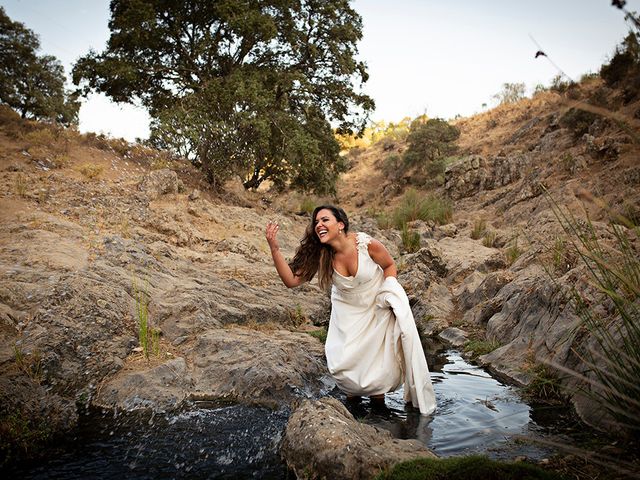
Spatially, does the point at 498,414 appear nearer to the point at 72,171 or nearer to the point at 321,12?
the point at 72,171

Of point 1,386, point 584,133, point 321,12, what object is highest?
point 321,12

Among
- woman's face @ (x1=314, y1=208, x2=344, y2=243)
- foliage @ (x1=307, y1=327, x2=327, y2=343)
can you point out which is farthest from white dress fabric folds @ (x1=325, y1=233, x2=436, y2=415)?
foliage @ (x1=307, y1=327, x2=327, y2=343)

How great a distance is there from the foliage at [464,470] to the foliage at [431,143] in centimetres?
2412

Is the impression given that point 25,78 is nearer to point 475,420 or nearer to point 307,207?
point 307,207

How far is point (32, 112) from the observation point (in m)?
20.6

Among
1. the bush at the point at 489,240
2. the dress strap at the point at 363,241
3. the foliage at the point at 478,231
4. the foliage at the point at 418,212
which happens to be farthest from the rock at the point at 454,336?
the foliage at the point at 418,212

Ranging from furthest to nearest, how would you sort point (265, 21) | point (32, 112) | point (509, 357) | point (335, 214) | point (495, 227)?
1. point (32, 112)
2. point (495, 227)
3. point (265, 21)
4. point (509, 357)
5. point (335, 214)

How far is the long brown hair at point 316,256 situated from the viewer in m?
4.52

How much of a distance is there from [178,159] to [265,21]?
5.21 m

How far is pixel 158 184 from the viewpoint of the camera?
33.1 ft

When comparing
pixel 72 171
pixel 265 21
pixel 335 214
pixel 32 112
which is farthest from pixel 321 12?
pixel 32 112

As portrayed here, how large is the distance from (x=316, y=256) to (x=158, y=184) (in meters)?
6.74

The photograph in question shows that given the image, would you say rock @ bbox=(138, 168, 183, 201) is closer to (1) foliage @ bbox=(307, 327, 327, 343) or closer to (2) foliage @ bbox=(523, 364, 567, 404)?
(1) foliage @ bbox=(307, 327, 327, 343)

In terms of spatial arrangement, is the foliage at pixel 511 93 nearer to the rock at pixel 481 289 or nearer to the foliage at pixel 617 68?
the foliage at pixel 617 68
